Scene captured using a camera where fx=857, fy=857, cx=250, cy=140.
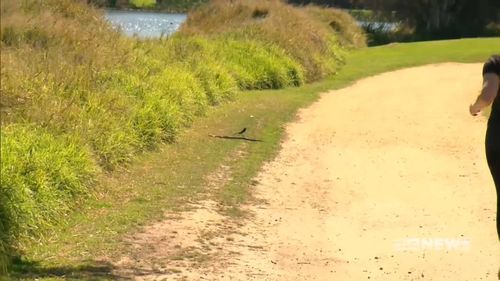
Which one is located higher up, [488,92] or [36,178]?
[488,92]

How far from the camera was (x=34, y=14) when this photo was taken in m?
12.4

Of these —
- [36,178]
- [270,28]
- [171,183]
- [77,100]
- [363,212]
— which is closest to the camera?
[36,178]

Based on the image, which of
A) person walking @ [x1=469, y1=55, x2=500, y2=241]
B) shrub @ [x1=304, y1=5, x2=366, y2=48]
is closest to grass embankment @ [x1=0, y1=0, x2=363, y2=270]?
person walking @ [x1=469, y1=55, x2=500, y2=241]

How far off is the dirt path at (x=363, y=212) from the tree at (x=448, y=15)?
34539 mm

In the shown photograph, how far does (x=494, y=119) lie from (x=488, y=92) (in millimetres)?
182

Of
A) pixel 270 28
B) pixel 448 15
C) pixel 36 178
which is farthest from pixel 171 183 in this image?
pixel 448 15

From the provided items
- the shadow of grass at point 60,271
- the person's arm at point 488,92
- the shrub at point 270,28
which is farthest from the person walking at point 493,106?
the shrub at point 270,28

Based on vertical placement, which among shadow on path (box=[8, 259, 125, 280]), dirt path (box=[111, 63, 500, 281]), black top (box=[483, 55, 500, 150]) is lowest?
dirt path (box=[111, 63, 500, 281])

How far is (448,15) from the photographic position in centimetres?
5241

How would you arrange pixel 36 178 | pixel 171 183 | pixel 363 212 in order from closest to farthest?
pixel 36 178 → pixel 363 212 → pixel 171 183

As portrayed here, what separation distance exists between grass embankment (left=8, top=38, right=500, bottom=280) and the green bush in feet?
0.62

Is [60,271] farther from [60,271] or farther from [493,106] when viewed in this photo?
[493,106]

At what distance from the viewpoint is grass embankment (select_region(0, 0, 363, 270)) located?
310 inches

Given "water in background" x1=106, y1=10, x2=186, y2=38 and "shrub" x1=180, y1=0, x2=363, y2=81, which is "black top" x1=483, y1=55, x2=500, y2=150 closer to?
"water in background" x1=106, y1=10, x2=186, y2=38
